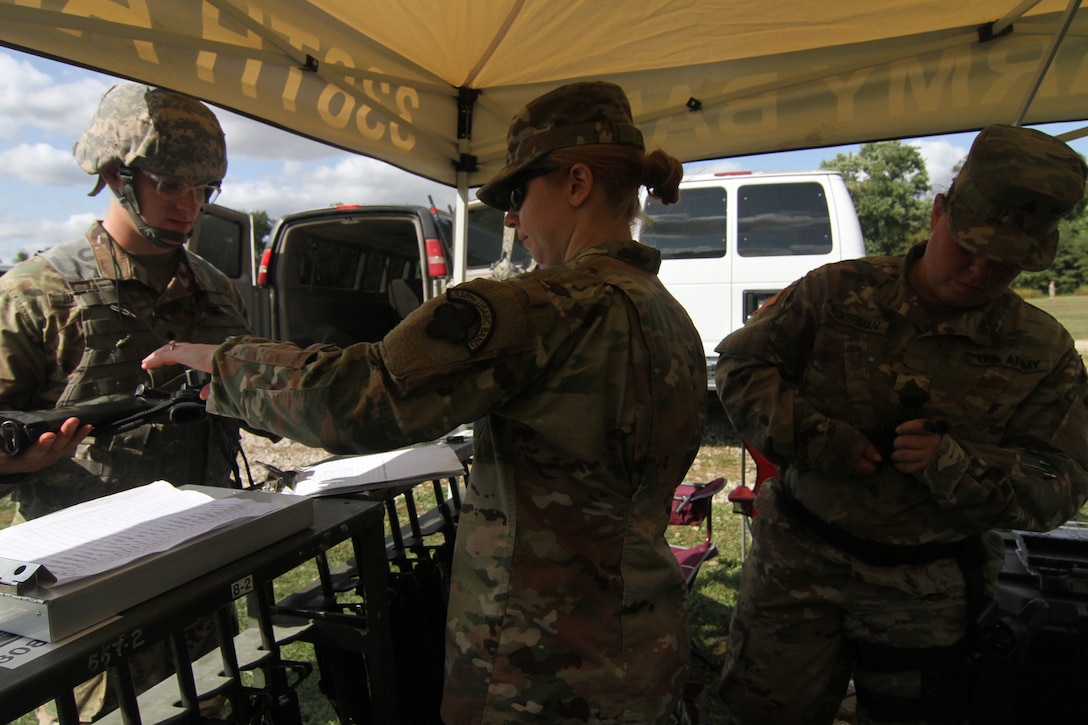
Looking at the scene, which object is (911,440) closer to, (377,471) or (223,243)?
(377,471)

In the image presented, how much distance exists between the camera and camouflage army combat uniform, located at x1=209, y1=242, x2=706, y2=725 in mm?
1031

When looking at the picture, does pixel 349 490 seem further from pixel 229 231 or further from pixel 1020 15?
pixel 229 231

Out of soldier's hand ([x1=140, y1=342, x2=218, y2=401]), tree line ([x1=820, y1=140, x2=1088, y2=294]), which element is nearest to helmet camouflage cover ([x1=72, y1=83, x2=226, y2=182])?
soldier's hand ([x1=140, y1=342, x2=218, y2=401])

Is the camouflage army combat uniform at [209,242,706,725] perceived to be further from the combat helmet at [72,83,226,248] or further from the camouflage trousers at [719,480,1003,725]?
the combat helmet at [72,83,226,248]

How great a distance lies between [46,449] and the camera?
1326 millimetres

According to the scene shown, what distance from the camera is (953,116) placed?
2607 millimetres

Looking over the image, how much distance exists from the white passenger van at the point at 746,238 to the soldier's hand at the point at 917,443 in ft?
17.0

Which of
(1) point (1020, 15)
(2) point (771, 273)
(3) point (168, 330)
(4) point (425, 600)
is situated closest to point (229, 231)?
(2) point (771, 273)

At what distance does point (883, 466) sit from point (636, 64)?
189 centimetres

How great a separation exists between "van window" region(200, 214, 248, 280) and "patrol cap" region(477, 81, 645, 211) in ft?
22.3

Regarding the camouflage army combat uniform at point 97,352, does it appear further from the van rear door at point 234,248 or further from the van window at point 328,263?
the van window at point 328,263

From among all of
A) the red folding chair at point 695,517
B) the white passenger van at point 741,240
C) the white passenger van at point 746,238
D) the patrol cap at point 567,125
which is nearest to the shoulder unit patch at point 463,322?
the patrol cap at point 567,125

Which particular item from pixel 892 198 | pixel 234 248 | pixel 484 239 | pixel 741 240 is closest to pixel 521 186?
pixel 741 240

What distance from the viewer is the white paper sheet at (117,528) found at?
100cm
